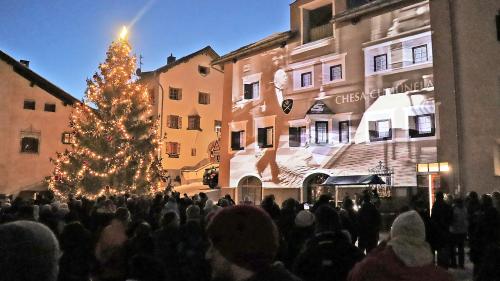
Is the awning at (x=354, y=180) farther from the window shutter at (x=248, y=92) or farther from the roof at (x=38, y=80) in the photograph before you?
the roof at (x=38, y=80)

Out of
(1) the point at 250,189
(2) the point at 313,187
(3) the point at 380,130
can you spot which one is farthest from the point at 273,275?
(1) the point at 250,189

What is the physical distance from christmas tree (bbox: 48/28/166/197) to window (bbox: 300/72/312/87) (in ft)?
A: 31.3

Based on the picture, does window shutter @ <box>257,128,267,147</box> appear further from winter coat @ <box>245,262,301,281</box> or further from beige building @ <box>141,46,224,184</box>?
winter coat @ <box>245,262,301,281</box>

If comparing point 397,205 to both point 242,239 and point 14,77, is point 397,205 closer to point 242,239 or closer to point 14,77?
point 242,239

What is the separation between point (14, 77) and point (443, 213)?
110 ft

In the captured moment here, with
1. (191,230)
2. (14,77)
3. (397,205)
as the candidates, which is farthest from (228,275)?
(14,77)

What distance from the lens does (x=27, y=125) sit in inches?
1384

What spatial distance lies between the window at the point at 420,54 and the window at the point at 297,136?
7.95 metres

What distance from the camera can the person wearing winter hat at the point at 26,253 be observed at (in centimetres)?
186

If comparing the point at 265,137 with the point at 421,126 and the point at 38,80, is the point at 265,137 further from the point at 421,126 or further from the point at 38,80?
the point at 38,80

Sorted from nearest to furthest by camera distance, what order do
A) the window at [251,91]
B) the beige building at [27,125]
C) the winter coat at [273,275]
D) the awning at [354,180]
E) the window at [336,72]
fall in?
the winter coat at [273,275] → the awning at [354,180] → the window at [336,72] → the window at [251,91] → the beige building at [27,125]

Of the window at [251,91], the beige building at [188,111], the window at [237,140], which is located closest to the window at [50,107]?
the beige building at [188,111]

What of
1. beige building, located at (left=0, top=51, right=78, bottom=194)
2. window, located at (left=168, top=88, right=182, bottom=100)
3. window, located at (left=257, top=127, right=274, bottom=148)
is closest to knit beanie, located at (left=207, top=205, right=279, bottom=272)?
window, located at (left=257, top=127, right=274, bottom=148)

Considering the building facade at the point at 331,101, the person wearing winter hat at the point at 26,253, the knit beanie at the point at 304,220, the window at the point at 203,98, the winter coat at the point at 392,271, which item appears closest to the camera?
the person wearing winter hat at the point at 26,253
